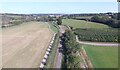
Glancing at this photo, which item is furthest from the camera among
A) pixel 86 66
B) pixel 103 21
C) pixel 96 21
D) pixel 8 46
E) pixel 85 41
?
pixel 96 21

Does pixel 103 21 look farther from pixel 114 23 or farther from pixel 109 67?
pixel 109 67

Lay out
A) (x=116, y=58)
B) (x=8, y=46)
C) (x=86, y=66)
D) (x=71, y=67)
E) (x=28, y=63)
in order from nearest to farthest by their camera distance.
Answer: (x=71, y=67), (x=86, y=66), (x=28, y=63), (x=116, y=58), (x=8, y=46)

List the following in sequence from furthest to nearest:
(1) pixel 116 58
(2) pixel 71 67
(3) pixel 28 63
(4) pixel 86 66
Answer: (1) pixel 116 58
(3) pixel 28 63
(4) pixel 86 66
(2) pixel 71 67

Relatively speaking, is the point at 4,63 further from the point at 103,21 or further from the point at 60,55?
the point at 103,21

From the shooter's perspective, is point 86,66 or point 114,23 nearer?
point 86,66

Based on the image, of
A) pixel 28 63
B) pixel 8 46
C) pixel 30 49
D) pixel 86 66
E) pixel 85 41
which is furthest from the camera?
pixel 85 41

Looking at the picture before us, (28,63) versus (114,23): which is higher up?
(114,23)

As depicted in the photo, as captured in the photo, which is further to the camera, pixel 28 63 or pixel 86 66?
pixel 28 63

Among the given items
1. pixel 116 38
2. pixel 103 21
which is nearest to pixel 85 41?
pixel 116 38

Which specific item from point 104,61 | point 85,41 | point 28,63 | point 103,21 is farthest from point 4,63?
point 103,21
